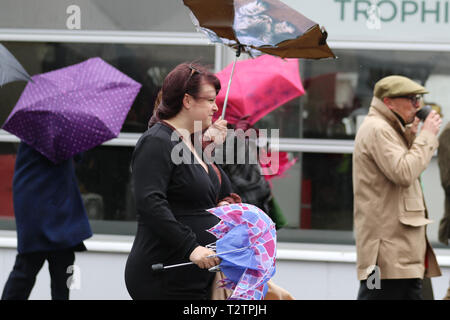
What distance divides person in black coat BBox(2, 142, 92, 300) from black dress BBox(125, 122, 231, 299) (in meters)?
1.76

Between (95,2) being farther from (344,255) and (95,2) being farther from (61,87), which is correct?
(344,255)

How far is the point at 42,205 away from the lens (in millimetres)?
5059

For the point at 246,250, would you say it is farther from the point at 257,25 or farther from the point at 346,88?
the point at 346,88

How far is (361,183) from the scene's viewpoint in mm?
4832

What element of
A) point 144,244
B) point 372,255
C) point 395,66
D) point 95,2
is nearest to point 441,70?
point 395,66

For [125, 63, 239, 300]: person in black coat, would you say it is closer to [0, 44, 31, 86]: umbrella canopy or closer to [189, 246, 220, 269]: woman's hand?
[189, 246, 220, 269]: woman's hand

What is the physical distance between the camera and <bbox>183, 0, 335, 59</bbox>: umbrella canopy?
142 inches

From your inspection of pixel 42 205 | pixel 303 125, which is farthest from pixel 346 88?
pixel 42 205

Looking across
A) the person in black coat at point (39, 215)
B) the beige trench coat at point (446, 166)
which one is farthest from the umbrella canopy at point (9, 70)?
the beige trench coat at point (446, 166)

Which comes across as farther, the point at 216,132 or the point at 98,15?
the point at 98,15

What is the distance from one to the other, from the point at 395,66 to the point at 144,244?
361 centimetres

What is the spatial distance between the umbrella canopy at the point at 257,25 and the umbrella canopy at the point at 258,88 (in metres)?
1.10

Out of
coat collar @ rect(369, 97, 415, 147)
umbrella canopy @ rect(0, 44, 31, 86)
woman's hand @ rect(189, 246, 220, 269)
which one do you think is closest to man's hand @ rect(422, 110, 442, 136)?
coat collar @ rect(369, 97, 415, 147)

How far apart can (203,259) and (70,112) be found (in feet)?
6.11
